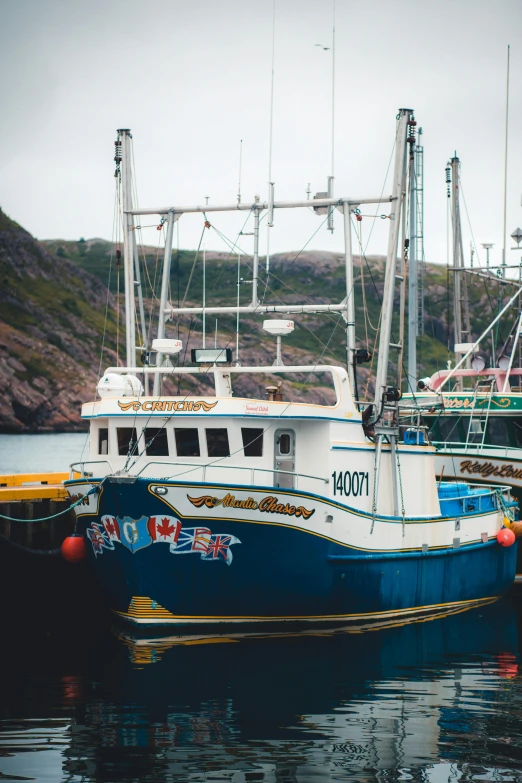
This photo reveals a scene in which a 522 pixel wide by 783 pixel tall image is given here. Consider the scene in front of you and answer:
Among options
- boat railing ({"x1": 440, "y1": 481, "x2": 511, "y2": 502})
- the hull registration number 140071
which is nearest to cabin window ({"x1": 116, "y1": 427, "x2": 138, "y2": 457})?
the hull registration number 140071

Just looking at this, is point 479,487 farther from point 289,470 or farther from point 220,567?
point 220,567

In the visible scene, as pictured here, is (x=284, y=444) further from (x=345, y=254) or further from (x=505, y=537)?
(x=505, y=537)

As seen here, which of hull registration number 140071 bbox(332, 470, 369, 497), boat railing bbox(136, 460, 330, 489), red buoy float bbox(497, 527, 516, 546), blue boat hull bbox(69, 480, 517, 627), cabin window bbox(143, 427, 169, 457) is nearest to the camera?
blue boat hull bbox(69, 480, 517, 627)

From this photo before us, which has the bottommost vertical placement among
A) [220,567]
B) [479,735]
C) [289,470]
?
[479,735]

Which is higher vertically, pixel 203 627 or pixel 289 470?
pixel 289 470

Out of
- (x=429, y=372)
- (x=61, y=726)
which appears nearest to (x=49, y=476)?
(x=61, y=726)

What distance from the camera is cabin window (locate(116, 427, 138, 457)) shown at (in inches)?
867

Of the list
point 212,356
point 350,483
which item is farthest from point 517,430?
point 212,356

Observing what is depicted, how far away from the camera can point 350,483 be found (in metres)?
22.6

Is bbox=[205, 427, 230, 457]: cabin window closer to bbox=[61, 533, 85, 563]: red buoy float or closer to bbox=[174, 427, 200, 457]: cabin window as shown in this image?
bbox=[174, 427, 200, 457]: cabin window

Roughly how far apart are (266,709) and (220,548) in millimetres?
4412

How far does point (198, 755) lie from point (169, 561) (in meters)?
6.25

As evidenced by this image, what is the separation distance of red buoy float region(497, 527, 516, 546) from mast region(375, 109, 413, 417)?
6800mm

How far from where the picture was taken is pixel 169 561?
2025 centimetres
